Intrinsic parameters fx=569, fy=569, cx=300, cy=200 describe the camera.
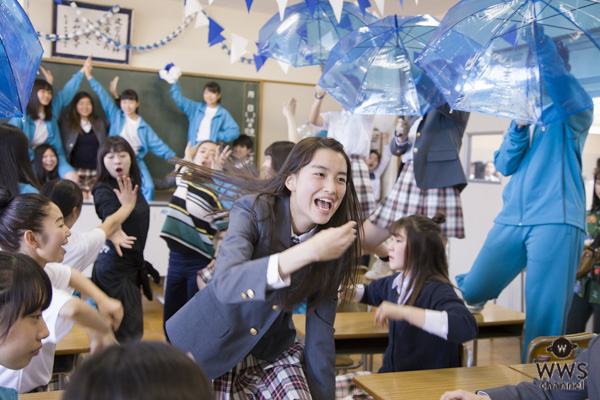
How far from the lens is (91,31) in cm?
640

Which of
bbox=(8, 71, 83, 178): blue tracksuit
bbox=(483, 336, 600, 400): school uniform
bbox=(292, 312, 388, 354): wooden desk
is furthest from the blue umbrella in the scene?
bbox=(8, 71, 83, 178): blue tracksuit

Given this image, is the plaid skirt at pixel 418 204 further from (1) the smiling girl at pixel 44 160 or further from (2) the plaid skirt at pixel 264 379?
(1) the smiling girl at pixel 44 160

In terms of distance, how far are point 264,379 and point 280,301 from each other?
26cm

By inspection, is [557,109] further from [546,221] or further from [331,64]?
[331,64]

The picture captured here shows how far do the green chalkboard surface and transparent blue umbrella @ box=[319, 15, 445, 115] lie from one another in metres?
3.98

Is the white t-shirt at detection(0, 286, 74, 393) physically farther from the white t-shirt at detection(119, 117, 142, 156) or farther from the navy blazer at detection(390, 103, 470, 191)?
the white t-shirt at detection(119, 117, 142, 156)

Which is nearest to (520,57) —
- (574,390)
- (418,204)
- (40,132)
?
(418,204)

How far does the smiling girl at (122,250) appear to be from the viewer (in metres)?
2.98

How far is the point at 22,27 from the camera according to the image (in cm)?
179

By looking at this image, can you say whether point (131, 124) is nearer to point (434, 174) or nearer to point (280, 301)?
point (434, 174)

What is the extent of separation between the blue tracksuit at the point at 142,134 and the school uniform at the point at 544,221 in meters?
4.49

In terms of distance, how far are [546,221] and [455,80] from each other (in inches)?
30.7

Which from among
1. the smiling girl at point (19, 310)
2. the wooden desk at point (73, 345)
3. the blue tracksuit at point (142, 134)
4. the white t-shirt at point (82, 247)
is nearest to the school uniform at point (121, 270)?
the white t-shirt at point (82, 247)

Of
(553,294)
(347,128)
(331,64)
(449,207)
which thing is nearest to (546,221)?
(553,294)
